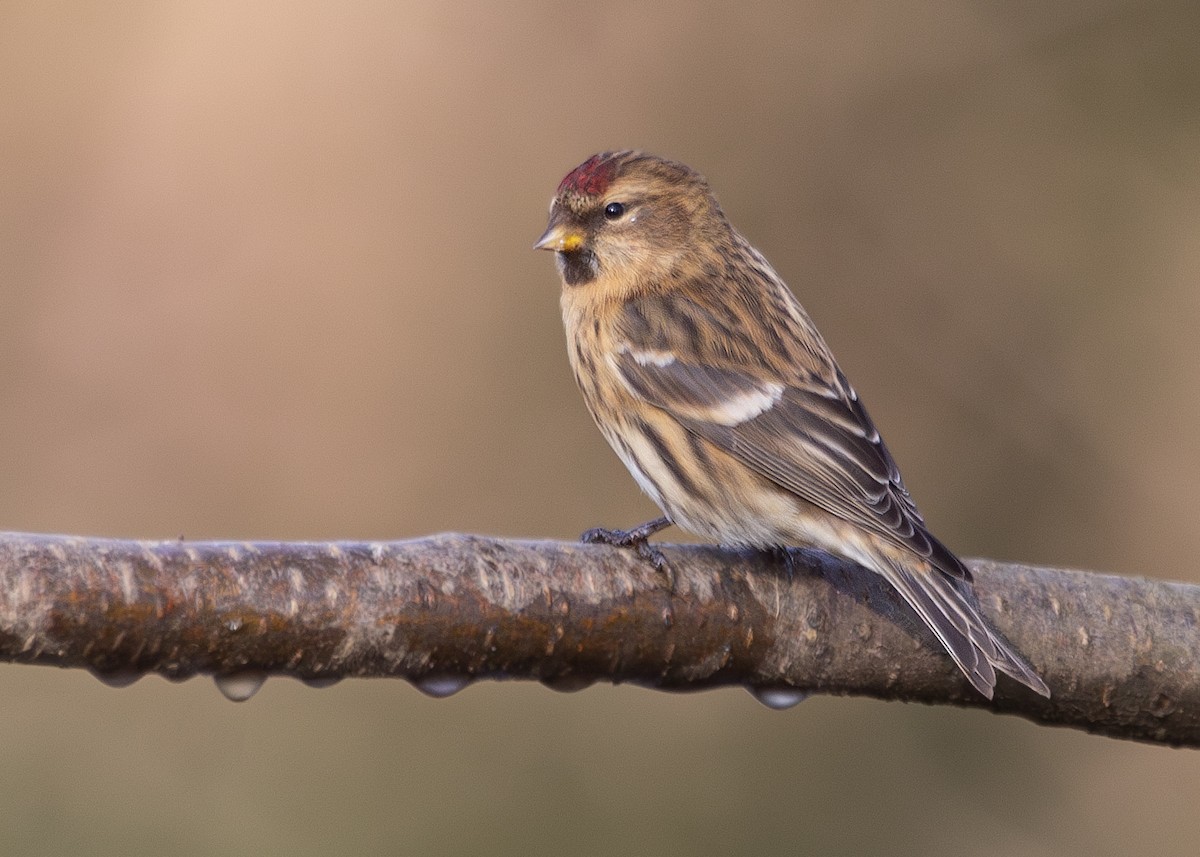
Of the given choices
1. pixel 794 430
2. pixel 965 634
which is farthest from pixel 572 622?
pixel 794 430

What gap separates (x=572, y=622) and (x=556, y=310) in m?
4.09

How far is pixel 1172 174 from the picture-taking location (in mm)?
6262

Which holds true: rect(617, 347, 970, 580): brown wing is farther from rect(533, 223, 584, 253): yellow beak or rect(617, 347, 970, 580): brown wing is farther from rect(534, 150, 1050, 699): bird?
rect(533, 223, 584, 253): yellow beak

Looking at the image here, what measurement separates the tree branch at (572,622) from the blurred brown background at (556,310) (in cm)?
244

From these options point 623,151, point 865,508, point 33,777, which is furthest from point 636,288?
point 33,777

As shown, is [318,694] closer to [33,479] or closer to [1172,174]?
[33,479]

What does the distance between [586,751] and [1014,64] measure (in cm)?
352

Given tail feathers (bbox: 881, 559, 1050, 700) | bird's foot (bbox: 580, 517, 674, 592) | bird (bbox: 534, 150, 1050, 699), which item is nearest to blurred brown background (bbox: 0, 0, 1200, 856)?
bird (bbox: 534, 150, 1050, 699)

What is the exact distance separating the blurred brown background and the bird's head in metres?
2.11

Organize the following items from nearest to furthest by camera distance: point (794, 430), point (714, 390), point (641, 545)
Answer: point (641, 545) < point (794, 430) < point (714, 390)

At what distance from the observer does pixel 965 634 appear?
2.82 m

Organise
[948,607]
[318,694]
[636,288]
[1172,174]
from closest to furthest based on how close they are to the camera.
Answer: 1. [948,607]
2. [636,288]
3. [318,694]
4. [1172,174]

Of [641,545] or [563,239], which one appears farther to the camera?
[563,239]

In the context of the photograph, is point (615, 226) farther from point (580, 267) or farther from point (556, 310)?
point (556, 310)
